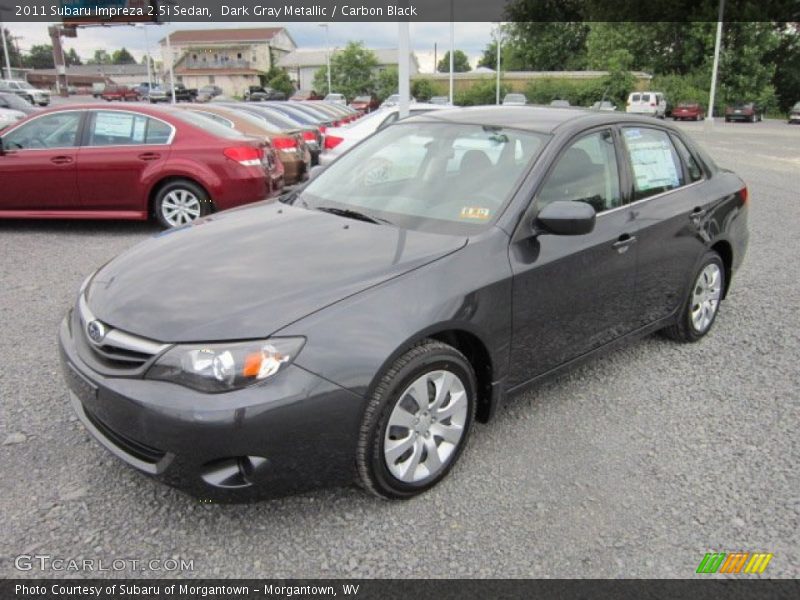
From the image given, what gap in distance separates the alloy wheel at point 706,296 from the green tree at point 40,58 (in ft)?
501

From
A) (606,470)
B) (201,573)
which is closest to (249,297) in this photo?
(201,573)

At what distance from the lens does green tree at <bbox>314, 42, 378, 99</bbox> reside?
69.9 meters

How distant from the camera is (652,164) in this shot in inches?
163

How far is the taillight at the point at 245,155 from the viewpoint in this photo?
7.68m

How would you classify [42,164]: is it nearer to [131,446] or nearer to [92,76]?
[131,446]

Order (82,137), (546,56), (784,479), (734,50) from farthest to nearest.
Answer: (546,56), (734,50), (82,137), (784,479)

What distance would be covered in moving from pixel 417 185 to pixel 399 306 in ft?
3.70

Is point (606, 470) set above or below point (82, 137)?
below

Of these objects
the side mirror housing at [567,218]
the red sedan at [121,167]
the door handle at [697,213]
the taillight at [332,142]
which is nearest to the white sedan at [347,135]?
the taillight at [332,142]

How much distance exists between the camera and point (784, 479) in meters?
3.09

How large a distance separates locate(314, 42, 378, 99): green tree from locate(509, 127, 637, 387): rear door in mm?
68275

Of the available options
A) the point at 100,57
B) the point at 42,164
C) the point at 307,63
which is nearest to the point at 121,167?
the point at 42,164
